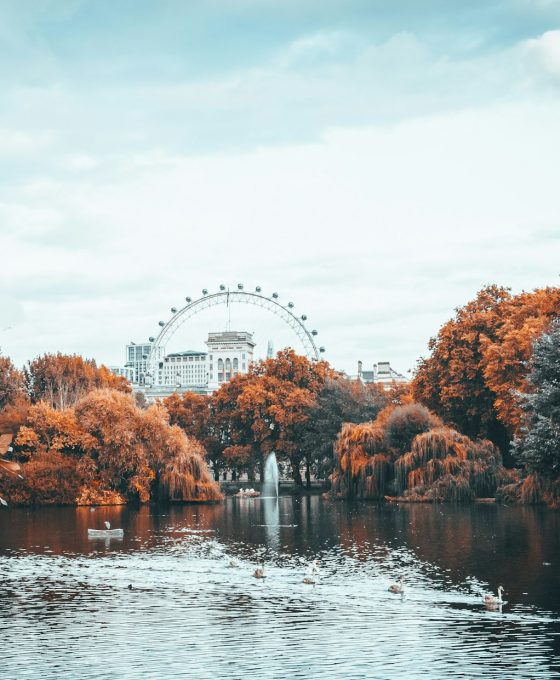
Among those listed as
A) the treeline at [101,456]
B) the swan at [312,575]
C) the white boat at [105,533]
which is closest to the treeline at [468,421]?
the treeline at [101,456]

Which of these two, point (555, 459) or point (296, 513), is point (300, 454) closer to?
point (296, 513)

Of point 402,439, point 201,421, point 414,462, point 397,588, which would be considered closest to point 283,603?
point 397,588

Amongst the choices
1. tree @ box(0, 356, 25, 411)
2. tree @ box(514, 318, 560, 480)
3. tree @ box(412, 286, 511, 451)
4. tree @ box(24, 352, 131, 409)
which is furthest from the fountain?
tree @ box(514, 318, 560, 480)

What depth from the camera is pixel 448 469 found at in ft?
217

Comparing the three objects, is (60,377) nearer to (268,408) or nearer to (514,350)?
(268,408)

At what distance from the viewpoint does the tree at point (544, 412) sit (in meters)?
49.8

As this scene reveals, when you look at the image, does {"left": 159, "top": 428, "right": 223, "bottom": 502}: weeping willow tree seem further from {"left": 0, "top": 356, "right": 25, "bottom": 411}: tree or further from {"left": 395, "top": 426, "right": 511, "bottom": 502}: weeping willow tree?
{"left": 0, "top": 356, "right": 25, "bottom": 411}: tree

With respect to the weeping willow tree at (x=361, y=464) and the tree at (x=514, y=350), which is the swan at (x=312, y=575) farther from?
the weeping willow tree at (x=361, y=464)

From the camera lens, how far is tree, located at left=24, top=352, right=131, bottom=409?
91.1 metres

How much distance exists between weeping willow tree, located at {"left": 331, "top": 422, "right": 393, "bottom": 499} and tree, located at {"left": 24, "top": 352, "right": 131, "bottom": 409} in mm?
28883

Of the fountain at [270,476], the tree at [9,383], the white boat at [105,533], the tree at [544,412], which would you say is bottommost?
the white boat at [105,533]

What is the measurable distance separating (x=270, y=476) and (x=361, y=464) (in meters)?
26.3

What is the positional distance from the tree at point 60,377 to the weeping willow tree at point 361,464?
28.9m

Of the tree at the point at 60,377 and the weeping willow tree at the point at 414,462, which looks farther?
the tree at the point at 60,377
